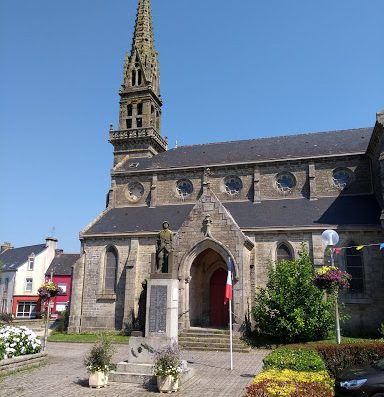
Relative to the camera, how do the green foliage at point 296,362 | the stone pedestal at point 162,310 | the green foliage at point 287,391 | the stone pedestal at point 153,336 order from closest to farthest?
the green foliage at point 287,391
the green foliage at point 296,362
the stone pedestal at point 153,336
the stone pedestal at point 162,310

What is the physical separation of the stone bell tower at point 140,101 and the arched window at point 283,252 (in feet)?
54.5

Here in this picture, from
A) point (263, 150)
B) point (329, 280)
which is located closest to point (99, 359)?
point (329, 280)

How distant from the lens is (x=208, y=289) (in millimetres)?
23859

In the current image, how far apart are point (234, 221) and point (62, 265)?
1305 inches

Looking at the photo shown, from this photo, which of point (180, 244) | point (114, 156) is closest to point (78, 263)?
point (180, 244)

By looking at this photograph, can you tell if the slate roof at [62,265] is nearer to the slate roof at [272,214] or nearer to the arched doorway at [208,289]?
the slate roof at [272,214]

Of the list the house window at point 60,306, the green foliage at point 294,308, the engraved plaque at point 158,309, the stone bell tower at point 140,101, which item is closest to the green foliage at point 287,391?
the engraved plaque at point 158,309

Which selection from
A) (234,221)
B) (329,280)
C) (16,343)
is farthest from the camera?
(234,221)

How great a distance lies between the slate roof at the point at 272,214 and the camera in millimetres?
23109

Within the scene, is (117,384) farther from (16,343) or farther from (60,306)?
(60,306)

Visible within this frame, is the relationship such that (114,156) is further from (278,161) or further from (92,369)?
(92,369)

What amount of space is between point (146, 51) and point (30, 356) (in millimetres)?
32762

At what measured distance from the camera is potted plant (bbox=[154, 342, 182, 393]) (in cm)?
1030

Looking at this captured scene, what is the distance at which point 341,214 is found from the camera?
23.6m
